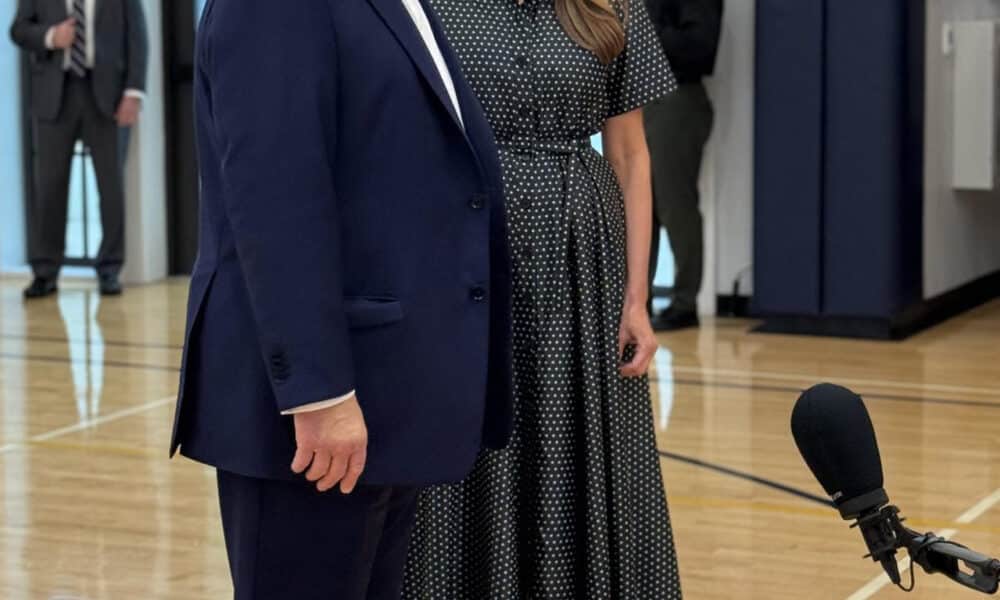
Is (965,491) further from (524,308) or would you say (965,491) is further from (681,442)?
(524,308)

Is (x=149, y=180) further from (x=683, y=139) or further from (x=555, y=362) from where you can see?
(x=555, y=362)

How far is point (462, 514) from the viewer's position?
2.89 metres

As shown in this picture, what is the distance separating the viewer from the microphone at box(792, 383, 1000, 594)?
1.43 m

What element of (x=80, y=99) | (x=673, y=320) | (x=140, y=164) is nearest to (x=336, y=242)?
(x=673, y=320)

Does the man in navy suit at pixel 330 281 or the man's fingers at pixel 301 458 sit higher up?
the man in navy suit at pixel 330 281

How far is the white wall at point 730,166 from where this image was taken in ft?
25.0

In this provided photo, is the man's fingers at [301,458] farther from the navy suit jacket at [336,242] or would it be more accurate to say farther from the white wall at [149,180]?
the white wall at [149,180]

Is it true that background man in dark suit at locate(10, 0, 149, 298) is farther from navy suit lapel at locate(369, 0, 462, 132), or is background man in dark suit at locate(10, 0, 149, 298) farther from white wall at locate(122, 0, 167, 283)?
navy suit lapel at locate(369, 0, 462, 132)

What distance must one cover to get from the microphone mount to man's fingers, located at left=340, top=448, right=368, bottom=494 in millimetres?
589

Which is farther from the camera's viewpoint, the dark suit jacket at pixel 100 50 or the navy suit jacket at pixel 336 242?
the dark suit jacket at pixel 100 50

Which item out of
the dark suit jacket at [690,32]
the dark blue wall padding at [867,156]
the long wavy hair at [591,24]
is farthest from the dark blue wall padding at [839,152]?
the long wavy hair at [591,24]

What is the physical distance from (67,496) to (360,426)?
2976 millimetres

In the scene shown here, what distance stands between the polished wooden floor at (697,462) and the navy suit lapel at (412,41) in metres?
2.05

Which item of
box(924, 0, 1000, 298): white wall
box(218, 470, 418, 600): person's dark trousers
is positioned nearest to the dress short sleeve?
box(218, 470, 418, 600): person's dark trousers
